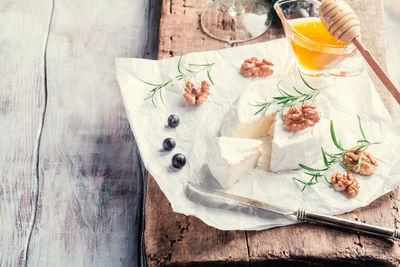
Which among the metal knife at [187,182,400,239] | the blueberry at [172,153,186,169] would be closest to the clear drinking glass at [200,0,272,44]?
the blueberry at [172,153,186,169]

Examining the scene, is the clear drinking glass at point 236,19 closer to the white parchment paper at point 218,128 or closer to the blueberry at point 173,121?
the white parchment paper at point 218,128

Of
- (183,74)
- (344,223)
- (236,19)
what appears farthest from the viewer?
(236,19)

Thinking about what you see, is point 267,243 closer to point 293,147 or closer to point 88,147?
point 293,147

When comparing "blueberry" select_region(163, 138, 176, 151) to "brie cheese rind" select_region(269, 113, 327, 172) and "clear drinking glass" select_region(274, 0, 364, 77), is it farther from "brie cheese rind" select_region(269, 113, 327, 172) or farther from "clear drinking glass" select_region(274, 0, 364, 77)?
"clear drinking glass" select_region(274, 0, 364, 77)

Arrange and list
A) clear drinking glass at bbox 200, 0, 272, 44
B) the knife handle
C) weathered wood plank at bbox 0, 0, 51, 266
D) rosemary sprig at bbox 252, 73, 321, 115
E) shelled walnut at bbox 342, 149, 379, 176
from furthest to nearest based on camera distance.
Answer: clear drinking glass at bbox 200, 0, 272, 44 < weathered wood plank at bbox 0, 0, 51, 266 < rosemary sprig at bbox 252, 73, 321, 115 < shelled walnut at bbox 342, 149, 379, 176 < the knife handle

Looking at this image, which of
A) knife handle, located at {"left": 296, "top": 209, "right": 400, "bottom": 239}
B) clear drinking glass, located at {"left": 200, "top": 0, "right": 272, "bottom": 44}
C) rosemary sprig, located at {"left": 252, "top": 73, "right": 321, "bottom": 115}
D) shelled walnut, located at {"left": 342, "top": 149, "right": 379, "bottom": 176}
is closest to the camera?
knife handle, located at {"left": 296, "top": 209, "right": 400, "bottom": 239}

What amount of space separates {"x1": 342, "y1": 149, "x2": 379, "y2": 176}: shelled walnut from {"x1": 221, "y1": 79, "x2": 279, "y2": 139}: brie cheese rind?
0.94 ft

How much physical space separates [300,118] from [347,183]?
0.83ft

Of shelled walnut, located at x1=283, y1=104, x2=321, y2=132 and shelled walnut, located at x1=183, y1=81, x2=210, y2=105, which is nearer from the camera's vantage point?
shelled walnut, located at x1=283, y1=104, x2=321, y2=132

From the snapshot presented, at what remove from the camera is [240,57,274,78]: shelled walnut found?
1667 mm

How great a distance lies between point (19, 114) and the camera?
73.3 inches

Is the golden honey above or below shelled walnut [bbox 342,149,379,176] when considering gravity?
above

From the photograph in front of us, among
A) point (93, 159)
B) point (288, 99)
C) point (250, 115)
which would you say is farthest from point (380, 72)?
point (93, 159)

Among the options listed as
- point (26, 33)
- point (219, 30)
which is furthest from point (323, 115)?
point (26, 33)
